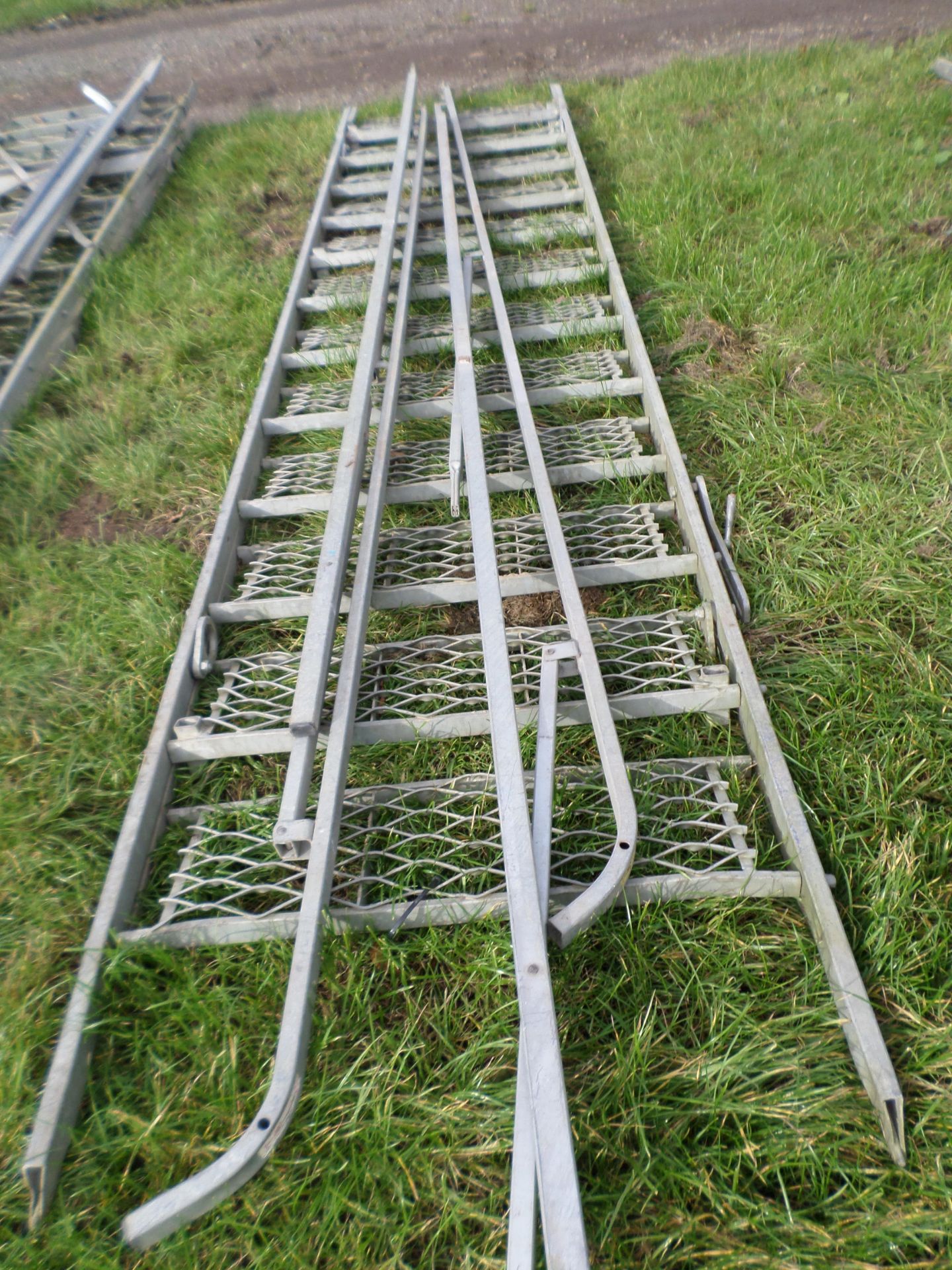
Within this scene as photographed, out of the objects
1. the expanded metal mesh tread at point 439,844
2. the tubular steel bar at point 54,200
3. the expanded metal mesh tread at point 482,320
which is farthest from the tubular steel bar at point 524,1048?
the tubular steel bar at point 54,200

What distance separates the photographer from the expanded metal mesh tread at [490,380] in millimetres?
3922

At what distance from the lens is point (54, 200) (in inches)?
207

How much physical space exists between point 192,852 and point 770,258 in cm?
408

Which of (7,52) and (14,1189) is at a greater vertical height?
(7,52)

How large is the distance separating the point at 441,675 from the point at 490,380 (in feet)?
5.89

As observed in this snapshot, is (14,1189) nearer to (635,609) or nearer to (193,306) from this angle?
(635,609)

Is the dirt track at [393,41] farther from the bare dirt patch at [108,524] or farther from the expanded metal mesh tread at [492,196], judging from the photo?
the bare dirt patch at [108,524]

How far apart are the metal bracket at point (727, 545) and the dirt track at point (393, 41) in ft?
19.2

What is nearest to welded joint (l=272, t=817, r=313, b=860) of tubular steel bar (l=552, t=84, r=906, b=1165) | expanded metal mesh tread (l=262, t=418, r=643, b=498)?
tubular steel bar (l=552, t=84, r=906, b=1165)

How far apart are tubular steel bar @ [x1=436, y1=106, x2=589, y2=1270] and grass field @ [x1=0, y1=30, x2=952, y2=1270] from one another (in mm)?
360

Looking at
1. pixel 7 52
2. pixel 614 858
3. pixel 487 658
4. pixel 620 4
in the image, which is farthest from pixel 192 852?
pixel 7 52

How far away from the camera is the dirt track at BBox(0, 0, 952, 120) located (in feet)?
24.1

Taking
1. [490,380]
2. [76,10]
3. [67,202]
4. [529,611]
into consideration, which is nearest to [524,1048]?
[529,611]

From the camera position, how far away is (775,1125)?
1.83 meters
